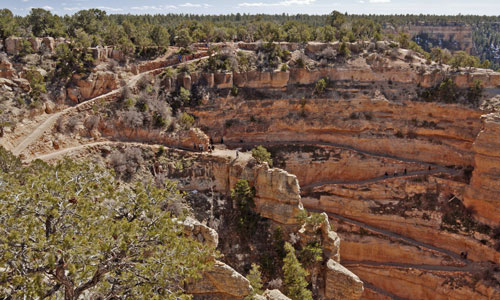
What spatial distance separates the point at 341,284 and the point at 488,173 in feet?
87.9

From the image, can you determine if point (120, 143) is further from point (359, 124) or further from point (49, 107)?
point (359, 124)

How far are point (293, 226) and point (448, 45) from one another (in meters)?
110

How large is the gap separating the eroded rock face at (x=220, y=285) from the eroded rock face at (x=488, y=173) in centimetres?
3599

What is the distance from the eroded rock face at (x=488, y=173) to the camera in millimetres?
44969

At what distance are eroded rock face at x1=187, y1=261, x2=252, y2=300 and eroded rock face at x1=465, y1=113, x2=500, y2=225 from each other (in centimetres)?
3599

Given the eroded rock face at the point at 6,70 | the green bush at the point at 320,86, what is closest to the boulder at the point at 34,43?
the eroded rock face at the point at 6,70

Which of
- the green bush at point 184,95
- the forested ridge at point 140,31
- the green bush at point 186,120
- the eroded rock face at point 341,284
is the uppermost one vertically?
the forested ridge at point 140,31

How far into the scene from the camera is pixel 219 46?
2557 inches

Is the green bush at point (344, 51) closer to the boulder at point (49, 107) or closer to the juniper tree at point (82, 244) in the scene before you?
the boulder at point (49, 107)

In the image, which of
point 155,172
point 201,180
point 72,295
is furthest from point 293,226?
point 72,295

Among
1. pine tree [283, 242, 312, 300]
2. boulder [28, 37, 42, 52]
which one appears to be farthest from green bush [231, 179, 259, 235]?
boulder [28, 37, 42, 52]

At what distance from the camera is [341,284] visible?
3222cm

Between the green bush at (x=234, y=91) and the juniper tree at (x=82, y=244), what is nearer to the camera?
the juniper tree at (x=82, y=244)

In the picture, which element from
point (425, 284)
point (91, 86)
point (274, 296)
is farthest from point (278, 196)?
point (91, 86)
